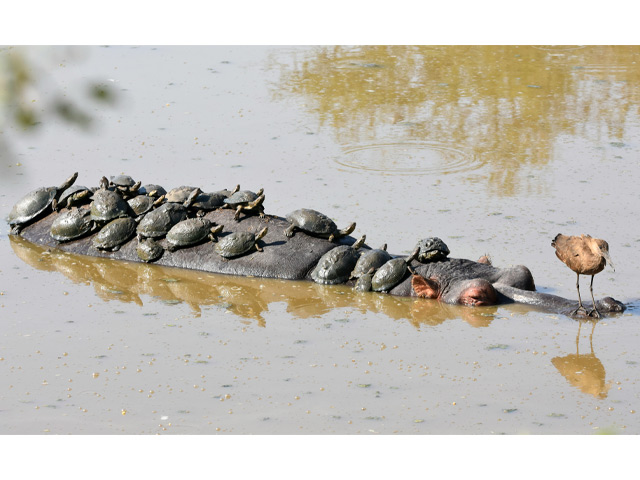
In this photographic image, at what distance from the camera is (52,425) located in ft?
20.9

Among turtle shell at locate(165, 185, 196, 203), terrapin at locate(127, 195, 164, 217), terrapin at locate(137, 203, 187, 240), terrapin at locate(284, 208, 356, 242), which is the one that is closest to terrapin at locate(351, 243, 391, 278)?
terrapin at locate(284, 208, 356, 242)

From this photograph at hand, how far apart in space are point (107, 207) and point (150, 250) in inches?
26.3

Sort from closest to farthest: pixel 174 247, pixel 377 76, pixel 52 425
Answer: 1. pixel 52 425
2. pixel 174 247
3. pixel 377 76

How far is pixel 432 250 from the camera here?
29.1 ft

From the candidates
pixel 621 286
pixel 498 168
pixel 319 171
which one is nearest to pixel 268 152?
pixel 319 171

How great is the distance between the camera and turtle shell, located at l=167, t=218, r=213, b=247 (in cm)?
951

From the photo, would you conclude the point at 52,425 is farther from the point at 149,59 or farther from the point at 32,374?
the point at 149,59

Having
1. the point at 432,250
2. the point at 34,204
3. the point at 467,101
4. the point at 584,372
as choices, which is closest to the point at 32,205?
the point at 34,204

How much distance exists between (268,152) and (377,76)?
13.0ft

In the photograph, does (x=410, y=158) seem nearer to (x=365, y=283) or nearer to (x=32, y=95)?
(x=365, y=283)

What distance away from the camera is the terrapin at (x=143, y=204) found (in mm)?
9922

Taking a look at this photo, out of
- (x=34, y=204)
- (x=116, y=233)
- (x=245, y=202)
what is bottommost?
(x=116, y=233)

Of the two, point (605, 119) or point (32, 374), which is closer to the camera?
point (32, 374)

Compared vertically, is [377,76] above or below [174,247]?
above
